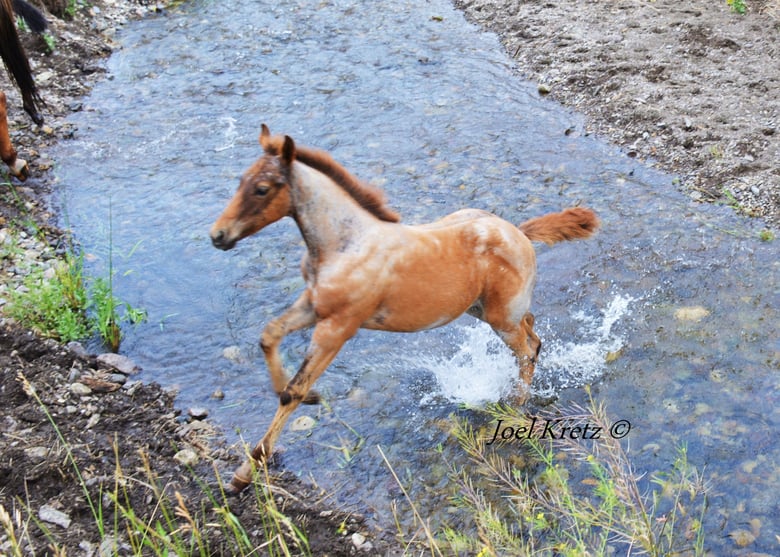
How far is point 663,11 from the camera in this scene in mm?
9086

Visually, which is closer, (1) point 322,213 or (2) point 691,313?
(1) point 322,213

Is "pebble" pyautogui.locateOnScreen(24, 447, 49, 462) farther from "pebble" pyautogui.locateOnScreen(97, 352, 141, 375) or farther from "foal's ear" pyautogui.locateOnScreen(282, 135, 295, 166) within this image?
"foal's ear" pyautogui.locateOnScreen(282, 135, 295, 166)

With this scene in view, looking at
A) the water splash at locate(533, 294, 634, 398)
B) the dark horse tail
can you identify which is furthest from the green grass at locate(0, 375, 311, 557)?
the dark horse tail

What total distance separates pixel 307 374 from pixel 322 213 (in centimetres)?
84

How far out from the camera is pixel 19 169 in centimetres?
674

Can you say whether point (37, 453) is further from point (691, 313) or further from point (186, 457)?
point (691, 313)

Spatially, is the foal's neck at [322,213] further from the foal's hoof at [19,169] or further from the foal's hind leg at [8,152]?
the foal's hoof at [19,169]

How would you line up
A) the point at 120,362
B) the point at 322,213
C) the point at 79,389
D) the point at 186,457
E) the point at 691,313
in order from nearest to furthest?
the point at 322,213 < the point at 186,457 < the point at 79,389 < the point at 120,362 < the point at 691,313

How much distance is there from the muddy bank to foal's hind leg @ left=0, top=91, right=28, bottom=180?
5218 mm

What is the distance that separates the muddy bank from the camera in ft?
22.0

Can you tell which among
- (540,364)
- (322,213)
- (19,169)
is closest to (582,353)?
(540,364)

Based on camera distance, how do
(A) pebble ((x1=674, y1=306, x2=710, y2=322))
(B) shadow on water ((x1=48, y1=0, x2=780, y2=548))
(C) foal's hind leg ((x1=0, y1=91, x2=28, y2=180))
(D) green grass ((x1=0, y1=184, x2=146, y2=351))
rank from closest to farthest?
(B) shadow on water ((x1=48, y1=0, x2=780, y2=548))
(D) green grass ((x1=0, y1=184, x2=146, y2=351))
(A) pebble ((x1=674, y1=306, x2=710, y2=322))
(C) foal's hind leg ((x1=0, y1=91, x2=28, y2=180))

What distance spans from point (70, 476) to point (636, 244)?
4397mm

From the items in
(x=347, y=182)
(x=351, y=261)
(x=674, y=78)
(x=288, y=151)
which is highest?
(x=288, y=151)
